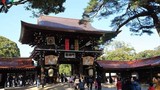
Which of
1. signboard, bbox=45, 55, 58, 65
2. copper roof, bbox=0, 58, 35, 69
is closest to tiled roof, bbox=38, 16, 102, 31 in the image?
copper roof, bbox=0, 58, 35, 69

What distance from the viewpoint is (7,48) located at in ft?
205

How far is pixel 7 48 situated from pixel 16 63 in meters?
33.3

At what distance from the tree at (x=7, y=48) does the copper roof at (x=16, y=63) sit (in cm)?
2976

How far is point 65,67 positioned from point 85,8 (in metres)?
37.7

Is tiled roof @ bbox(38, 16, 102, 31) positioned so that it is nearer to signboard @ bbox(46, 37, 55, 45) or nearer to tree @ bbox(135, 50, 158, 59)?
signboard @ bbox(46, 37, 55, 45)

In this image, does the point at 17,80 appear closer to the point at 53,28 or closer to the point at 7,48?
the point at 53,28

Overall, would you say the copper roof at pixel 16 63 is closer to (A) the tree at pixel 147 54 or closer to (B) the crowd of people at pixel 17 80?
(B) the crowd of people at pixel 17 80

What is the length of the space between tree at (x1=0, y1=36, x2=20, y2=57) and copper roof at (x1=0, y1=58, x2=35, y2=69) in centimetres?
2976

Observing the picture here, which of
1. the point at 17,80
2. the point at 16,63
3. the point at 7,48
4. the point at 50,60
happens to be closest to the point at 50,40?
the point at 50,60

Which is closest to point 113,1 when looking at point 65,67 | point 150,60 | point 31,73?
point 150,60

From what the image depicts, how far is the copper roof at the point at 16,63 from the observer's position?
29281 millimetres

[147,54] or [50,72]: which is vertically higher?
[147,54]

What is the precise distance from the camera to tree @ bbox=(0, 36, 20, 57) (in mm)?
60969

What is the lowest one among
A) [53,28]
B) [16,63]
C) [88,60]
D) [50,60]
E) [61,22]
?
[16,63]
